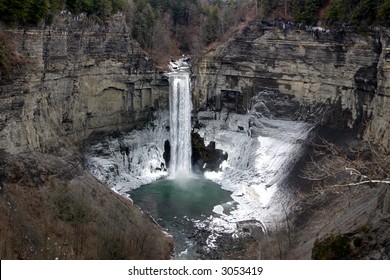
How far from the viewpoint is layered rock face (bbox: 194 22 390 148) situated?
37.3 metres

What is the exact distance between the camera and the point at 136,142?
45562 mm

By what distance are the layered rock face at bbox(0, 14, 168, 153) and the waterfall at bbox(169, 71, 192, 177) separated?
113cm

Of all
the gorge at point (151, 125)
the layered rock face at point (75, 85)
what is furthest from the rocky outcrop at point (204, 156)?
the layered rock face at point (75, 85)

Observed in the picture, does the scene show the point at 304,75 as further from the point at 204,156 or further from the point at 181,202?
the point at 181,202

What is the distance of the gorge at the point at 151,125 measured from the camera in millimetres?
27375

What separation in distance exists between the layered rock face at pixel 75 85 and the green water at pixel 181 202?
7299mm

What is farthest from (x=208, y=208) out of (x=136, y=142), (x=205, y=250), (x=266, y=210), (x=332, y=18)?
(x=332, y=18)

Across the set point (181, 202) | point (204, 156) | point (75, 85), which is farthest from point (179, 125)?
point (75, 85)

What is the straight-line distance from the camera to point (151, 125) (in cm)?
4738

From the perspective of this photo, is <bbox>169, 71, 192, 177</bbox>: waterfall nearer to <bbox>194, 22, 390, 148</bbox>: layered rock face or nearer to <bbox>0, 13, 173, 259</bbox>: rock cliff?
<bbox>0, 13, 173, 259</bbox>: rock cliff

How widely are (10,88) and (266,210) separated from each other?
786 inches

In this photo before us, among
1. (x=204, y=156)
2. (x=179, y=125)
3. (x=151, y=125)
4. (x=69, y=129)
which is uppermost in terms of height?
(x=69, y=129)

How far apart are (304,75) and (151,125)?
15.1m
